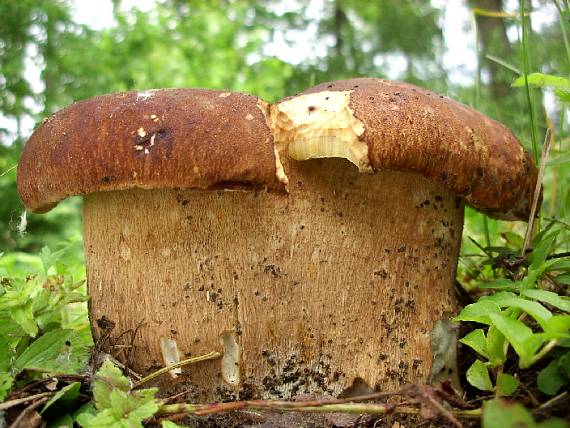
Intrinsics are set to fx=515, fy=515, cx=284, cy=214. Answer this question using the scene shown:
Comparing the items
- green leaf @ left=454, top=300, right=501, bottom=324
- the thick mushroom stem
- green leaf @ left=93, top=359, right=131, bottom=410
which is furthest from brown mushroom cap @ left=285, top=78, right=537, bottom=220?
green leaf @ left=93, top=359, right=131, bottom=410

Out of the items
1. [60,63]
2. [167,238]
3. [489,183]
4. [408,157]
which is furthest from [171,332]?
[60,63]

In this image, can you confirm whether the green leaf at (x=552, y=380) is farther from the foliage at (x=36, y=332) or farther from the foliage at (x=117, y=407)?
the foliage at (x=36, y=332)

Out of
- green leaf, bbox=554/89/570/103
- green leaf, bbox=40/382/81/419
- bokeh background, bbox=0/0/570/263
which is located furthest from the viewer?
bokeh background, bbox=0/0/570/263

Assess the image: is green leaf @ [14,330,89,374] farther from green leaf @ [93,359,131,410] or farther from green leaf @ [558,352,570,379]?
green leaf @ [558,352,570,379]

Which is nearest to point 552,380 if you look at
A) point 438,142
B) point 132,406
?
point 438,142

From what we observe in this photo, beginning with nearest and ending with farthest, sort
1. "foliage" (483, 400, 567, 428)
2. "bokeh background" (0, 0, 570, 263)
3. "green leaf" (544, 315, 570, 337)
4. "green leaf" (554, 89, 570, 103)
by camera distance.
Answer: "foliage" (483, 400, 567, 428)
"green leaf" (544, 315, 570, 337)
"green leaf" (554, 89, 570, 103)
"bokeh background" (0, 0, 570, 263)

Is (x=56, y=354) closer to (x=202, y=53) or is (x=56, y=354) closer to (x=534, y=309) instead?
(x=534, y=309)

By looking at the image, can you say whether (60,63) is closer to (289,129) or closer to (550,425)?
(289,129)
